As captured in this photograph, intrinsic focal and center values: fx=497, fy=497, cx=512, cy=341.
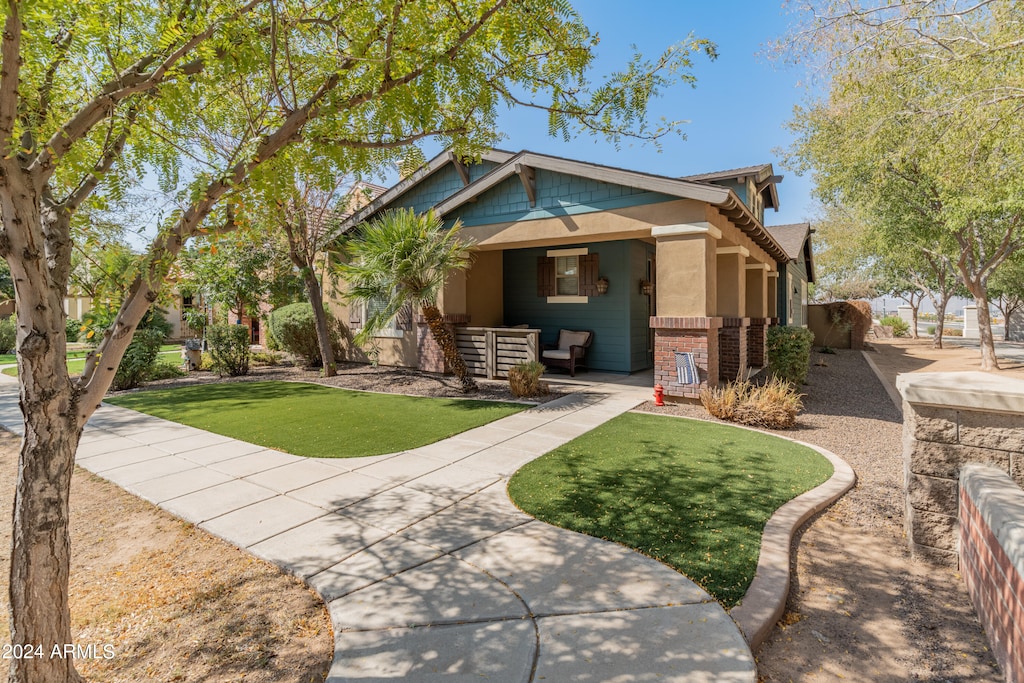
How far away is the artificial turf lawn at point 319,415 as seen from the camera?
6.24 m

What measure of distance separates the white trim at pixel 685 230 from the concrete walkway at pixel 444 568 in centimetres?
463

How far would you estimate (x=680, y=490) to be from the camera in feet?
14.9

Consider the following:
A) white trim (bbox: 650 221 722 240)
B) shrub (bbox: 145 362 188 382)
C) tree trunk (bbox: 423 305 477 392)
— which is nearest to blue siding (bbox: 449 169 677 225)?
white trim (bbox: 650 221 722 240)

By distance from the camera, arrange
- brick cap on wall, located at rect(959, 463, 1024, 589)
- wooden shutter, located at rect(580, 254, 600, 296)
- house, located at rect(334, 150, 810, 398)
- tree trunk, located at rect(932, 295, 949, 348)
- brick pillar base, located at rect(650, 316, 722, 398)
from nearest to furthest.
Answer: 1. brick cap on wall, located at rect(959, 463, 1024, 589)
2. brick pillar base, located at rect(650, 316, 722, 398)
3. house, located at rect(334, 150, 810, 398)
4. wooden shutter, located at rect(580, 254, 600, 296)
5. tree trunk, located at rect(932, 295, 949, 348)

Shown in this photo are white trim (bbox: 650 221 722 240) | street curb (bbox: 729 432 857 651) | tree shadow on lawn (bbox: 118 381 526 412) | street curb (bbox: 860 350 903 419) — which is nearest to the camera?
street curb (bbox: 729 432 857 651)

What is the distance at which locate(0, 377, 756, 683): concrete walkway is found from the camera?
2.36 m

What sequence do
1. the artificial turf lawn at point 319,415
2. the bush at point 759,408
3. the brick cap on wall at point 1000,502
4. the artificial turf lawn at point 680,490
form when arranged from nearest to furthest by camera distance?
the brick cap on wall at point 1000,502
the artificial turf lawn at point 680,490
the artificial turf lawn at point 319,415
the bush at point 759,408

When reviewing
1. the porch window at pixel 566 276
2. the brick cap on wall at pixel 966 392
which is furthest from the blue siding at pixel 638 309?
the brick cap on wall at pixel 966 392

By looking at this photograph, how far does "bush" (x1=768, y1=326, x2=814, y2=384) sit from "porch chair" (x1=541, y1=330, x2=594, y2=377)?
4193mm

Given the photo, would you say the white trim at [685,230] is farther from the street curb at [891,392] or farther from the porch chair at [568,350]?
the porch chair at [568,350]

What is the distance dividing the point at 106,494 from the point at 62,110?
3.45m

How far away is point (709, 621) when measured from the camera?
2.63 m

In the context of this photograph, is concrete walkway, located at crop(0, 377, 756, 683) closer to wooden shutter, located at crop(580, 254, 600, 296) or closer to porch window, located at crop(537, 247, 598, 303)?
wooden shutter, located at crop(580, 254, 600, 296)

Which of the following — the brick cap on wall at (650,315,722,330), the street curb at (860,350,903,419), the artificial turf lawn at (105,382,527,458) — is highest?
the brick cap on wall at (650,315,722,330)
